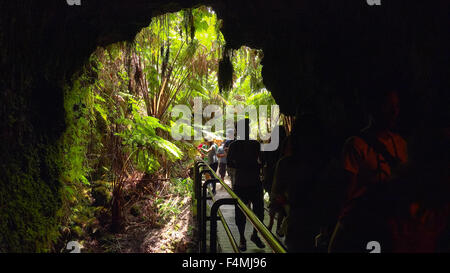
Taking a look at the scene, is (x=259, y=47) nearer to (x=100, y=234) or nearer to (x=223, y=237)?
(x=223, y=237)

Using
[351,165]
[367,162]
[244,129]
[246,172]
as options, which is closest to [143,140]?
[244,129]

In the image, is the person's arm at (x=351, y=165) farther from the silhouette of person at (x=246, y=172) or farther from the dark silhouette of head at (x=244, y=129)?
the dark silhouette of head at (x=244, y=129)

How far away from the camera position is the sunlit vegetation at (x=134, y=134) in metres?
3.78

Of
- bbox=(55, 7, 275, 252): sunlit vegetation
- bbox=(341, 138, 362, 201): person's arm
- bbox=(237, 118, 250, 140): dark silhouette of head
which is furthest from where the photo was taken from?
bbox=(237, 118, 250, 140): dark silhouette of head

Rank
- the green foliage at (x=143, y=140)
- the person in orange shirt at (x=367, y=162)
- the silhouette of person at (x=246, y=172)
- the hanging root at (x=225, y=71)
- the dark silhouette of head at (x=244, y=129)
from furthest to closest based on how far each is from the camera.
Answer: the green foliage at (x=143, y=140) → the hanging root at (x=225, y=71) → the dark silhouette of head at (x=244, y=129) → the silhouette of person at (x=246, y=172) → the person in orange shirt at (x=367, y=162)

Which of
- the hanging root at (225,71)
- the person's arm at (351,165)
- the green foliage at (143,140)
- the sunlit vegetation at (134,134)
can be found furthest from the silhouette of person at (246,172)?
the green foliage at (143,140)

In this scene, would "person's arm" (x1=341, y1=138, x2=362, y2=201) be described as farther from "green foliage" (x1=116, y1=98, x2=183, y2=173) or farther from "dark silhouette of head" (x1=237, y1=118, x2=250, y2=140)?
"green foliage" (x1=116, y1=98, x2=183, y2=173)

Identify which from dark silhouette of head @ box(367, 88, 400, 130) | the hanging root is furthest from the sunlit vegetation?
dark silhouette of head @ box(367, 88, 400, 130)

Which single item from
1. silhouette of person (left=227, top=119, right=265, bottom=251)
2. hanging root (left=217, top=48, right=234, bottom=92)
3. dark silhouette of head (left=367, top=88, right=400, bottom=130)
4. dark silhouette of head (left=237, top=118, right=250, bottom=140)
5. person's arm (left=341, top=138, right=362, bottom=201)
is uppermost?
hanging root (left=217, top=48, right=234, bottom=92)

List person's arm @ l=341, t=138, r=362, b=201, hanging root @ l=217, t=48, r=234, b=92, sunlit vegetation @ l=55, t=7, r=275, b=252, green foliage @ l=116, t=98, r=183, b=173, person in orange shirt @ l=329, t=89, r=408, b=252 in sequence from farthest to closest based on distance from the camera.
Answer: green foliage @ l=116, t=98, r=183, b=173 < hanging root @ l=217, t=48, r=234, b=92 < sunlit vegetation @ l=55, t=7, r=275, b=252 < person's arm @ l=341, t=138, r=362, b=201 < person in orange shirt @ l=329, t=89, r=408, b=252

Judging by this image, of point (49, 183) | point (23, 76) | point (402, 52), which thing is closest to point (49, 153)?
point (49, 183)

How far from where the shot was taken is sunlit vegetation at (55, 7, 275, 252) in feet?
12.4

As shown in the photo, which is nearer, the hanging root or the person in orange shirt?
the person in orange shirt

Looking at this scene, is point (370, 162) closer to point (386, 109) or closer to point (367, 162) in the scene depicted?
point (367, 162)
